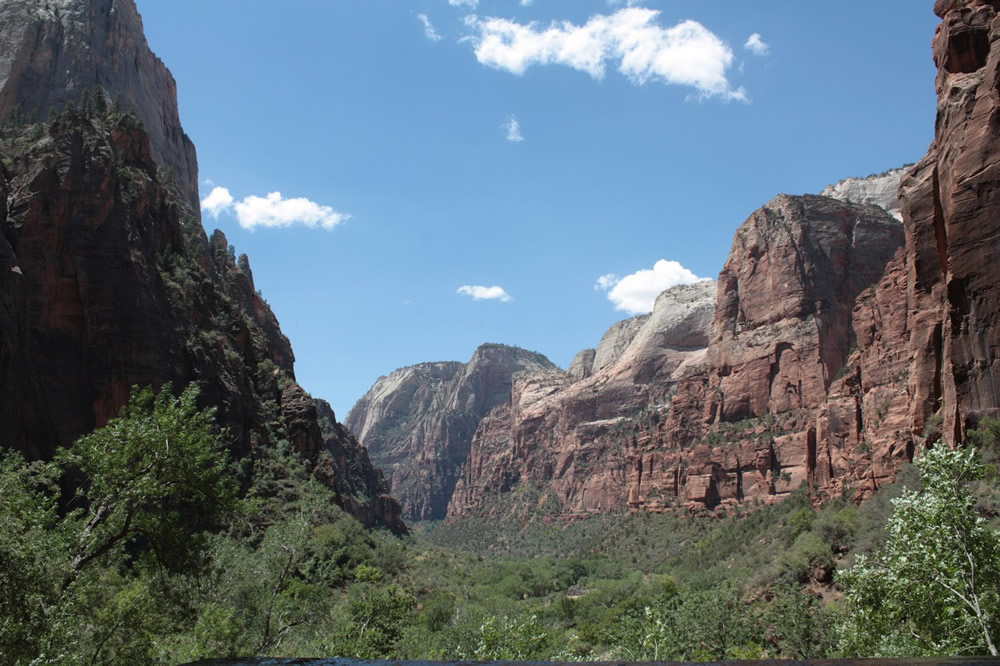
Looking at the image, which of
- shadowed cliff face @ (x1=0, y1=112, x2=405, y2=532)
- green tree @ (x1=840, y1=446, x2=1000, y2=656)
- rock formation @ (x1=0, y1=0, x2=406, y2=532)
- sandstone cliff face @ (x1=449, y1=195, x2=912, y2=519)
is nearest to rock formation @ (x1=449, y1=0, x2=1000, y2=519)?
sandstone cliff face @ (x1=449, y1=195, x2=912, y2=519)

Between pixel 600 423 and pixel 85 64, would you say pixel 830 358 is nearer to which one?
pixel 600 423

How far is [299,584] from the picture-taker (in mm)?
33719

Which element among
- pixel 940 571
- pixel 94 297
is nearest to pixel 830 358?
pixel 94 297

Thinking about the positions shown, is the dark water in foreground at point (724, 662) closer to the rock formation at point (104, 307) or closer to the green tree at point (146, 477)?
the green tree at point (146, 477)

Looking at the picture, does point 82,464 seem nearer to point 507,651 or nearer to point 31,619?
point 31,619

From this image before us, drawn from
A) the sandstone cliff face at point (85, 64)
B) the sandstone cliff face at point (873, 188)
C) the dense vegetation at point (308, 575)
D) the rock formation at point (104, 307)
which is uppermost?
the sandstone cliff face at point (873, 188)

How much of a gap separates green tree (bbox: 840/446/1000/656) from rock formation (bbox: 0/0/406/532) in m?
26.8

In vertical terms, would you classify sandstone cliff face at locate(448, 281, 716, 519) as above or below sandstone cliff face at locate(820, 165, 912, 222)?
below

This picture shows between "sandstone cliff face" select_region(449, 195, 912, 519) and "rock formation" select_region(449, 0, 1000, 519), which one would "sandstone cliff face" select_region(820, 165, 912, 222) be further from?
"sandstone cliff face" select_region(449, 195, 912, 519)

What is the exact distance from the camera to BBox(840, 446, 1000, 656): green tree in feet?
34.2

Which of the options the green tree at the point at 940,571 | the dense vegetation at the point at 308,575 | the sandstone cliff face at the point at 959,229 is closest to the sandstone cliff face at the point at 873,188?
the dense vegetation at the point at 308,575

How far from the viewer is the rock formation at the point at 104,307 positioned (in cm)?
3703

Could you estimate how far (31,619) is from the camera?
8.80 m

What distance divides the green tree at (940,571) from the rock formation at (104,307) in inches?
1055
